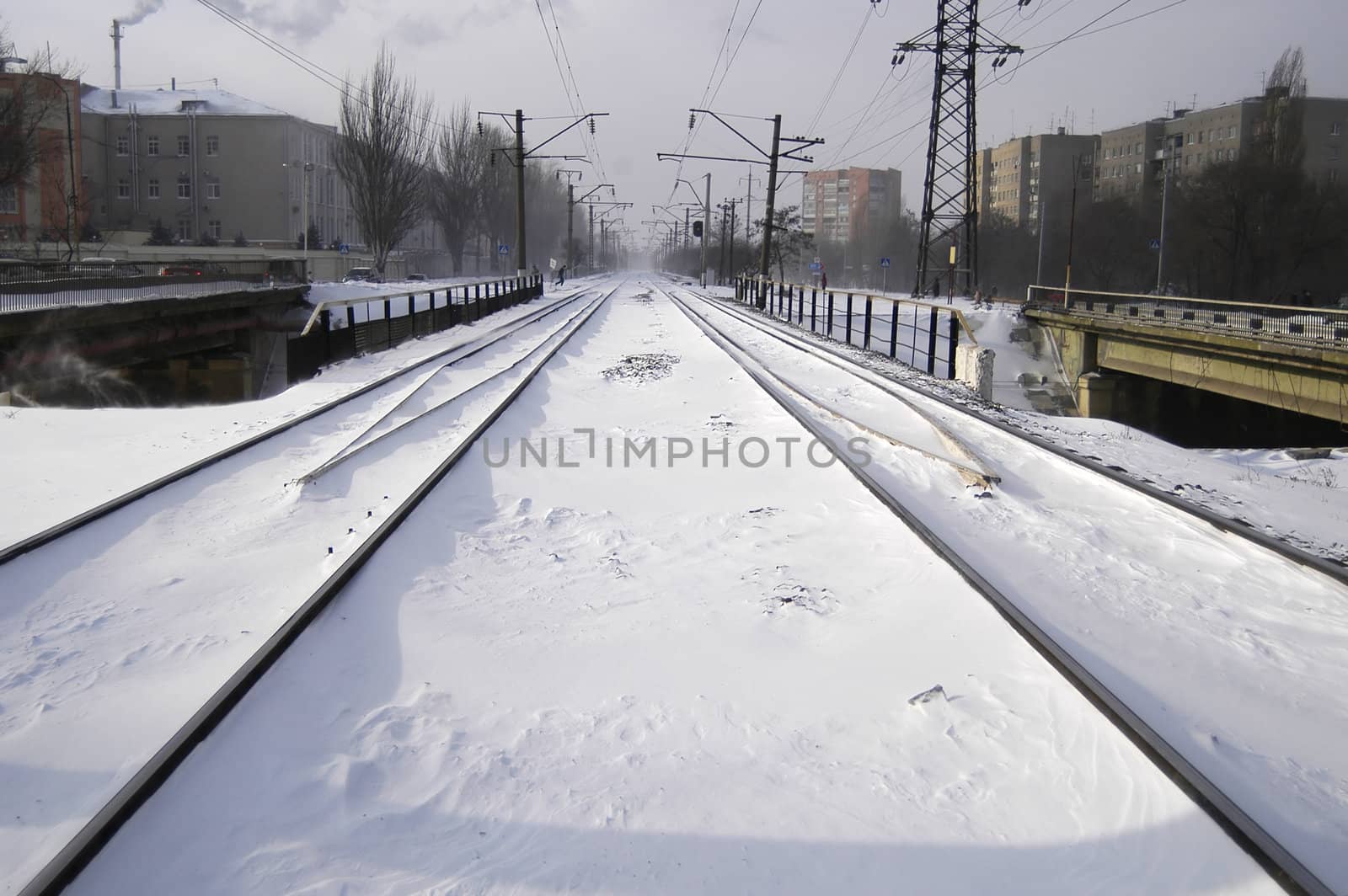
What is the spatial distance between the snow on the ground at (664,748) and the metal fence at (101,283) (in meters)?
17.0

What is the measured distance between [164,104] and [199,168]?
23.1ft

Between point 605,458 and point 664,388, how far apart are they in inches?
209

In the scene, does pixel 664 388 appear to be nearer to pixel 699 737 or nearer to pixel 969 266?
pixel 699 737

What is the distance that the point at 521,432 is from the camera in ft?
36.5

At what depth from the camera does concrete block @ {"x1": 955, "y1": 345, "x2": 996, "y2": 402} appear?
1631 centimetres

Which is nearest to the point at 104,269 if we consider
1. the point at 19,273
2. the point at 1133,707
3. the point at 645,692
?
the point at 19,273

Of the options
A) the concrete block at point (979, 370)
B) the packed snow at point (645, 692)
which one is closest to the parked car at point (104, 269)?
the packed snow at point (645, 692)

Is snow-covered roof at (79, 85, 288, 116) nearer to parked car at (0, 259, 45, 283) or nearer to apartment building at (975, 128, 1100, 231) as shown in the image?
parked car at (0, 259, 45, 283)

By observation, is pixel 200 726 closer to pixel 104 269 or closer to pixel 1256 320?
pixel 1256 320

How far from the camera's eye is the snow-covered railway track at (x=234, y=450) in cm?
665

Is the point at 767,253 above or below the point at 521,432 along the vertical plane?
above

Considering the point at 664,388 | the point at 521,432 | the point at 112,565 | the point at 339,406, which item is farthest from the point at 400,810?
the point at 664,388

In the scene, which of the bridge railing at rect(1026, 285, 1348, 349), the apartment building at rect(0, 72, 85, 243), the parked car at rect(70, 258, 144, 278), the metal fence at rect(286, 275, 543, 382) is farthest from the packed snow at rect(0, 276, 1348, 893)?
the apartment building at rect(0, 72, 85, 243)

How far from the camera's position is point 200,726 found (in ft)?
13.2
